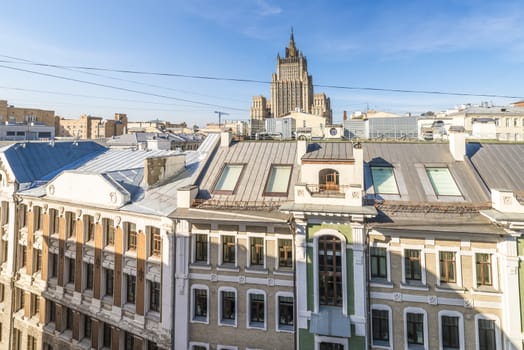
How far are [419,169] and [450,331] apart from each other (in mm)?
8731

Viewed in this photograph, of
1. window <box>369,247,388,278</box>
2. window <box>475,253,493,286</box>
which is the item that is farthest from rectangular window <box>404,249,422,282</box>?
window <box>475,253,493,286</box>

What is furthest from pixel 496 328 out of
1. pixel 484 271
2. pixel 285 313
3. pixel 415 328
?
pixel 285 313

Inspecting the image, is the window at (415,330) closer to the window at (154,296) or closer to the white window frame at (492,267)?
the white window frame at (492,267)

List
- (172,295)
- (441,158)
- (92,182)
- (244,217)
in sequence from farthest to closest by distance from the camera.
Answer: (92,182)
(441,158)
(172,295)
(244,217)

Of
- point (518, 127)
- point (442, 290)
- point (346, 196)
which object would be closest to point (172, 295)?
point (346, 196)

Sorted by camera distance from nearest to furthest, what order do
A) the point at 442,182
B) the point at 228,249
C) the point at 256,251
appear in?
the point at 256,251 < the point at 228,249 < the point at 442,182

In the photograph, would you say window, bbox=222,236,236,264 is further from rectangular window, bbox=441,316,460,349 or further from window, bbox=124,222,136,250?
rectangular window, bbox=441,316,460,349

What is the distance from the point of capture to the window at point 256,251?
18.4 m

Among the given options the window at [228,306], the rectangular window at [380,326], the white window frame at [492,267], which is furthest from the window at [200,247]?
the white window frame at [492,267]

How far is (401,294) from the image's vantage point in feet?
53.9

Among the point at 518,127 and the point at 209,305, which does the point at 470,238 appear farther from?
the point at 518,127

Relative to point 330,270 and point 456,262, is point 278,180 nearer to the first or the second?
point 330,270

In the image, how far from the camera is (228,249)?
18.8 metres

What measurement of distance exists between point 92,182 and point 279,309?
1450 centimetres
